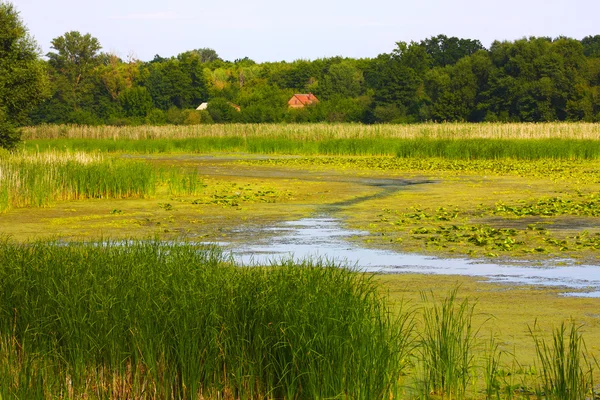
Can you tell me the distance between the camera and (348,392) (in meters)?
5.66

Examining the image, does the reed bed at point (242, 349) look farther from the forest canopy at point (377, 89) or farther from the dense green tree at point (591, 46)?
the dense green tree at point (591, 46)

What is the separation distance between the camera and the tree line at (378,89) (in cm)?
6694

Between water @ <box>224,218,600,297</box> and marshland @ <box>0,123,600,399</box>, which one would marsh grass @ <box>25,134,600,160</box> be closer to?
marshland @ <box>0,123,600,399</box>

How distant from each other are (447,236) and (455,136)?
31233mm

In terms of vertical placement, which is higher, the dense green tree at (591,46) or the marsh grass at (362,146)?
the dense green tree at (591,46)

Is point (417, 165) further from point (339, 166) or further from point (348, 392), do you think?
point (348, 392)

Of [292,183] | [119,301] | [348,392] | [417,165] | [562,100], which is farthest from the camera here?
[562,100]

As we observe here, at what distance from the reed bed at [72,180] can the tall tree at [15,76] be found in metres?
7.60

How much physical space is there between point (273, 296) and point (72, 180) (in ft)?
48.4

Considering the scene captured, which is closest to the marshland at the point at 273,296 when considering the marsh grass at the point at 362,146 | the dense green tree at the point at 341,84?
the marsh grass at the point at 362,146

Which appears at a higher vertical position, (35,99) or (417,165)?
(35,99)

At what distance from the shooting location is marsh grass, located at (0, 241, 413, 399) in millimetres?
5754

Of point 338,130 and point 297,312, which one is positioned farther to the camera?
point 338,130

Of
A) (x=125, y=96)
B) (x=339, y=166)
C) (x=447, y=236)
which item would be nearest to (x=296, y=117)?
(x=125, y=96)
